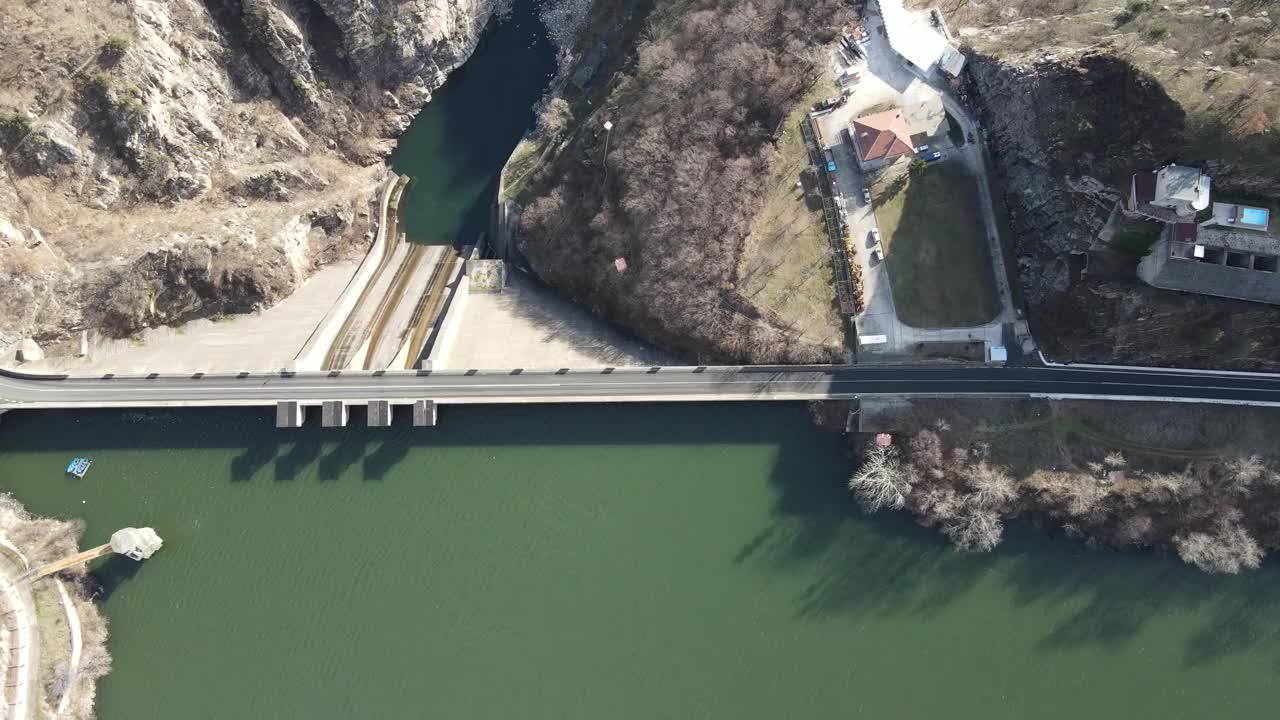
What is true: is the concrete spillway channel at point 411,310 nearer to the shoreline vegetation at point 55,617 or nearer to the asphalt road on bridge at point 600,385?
the asphalt road on bridge at point 600,385

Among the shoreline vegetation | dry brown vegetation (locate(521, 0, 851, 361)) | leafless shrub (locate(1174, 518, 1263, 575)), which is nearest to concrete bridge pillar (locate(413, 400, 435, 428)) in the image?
dry brown vegetation (locate(521, 0, 851, 361))

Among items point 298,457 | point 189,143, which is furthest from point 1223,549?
point 189,143

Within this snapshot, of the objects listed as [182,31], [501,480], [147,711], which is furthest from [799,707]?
[182,31]

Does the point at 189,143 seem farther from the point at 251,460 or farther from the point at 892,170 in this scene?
the point at 892,170

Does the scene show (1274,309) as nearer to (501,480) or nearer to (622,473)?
(622,473)

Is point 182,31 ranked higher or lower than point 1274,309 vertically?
higher

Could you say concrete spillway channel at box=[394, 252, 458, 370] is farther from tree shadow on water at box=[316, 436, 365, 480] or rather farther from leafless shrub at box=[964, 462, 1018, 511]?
leafless shrub at box=[964, 462, 1018, 511]
